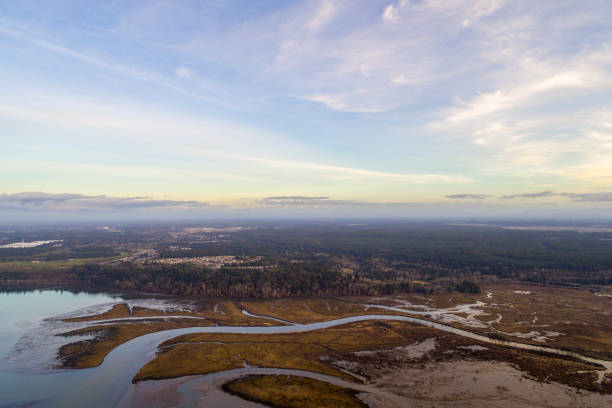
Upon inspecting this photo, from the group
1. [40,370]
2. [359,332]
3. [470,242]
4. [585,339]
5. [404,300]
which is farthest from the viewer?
[470,242]

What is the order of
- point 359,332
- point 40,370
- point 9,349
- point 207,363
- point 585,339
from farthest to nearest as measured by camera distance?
point 359,332
point 585,339
point 9,349
point 207,363
point 40,370

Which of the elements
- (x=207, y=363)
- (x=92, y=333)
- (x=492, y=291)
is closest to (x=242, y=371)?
(x=207, y=363)

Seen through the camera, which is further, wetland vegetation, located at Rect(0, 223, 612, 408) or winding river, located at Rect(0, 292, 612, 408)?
wetland vegetation, located at Rect(0, 223, 612, 408)

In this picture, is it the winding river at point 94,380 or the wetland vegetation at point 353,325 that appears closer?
the winding river at point 94,380

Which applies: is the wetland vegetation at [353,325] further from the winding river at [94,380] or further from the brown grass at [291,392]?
the winding river at [94,380]

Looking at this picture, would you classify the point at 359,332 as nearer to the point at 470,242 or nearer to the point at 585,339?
the point at 585,339

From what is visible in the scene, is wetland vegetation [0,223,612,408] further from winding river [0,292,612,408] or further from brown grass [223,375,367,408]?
winding river [0,292,612,408]

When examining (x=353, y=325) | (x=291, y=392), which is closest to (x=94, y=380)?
(x=291, y=392)

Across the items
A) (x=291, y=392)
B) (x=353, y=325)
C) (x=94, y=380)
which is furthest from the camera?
(x=353, y=325)

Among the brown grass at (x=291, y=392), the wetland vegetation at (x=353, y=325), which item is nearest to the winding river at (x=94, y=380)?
the wetland vegetation at (x=353, y=325)

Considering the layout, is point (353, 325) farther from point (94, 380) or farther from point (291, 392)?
point (94, 380)

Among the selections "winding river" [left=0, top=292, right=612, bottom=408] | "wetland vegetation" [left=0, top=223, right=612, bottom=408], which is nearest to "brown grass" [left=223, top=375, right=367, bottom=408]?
"wetland vegetation" [left=0, top=223, right=612, bottom=408]
